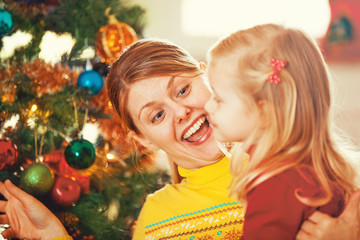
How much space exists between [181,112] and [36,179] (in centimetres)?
45

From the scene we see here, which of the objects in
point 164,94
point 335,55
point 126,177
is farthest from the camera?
point 335,55

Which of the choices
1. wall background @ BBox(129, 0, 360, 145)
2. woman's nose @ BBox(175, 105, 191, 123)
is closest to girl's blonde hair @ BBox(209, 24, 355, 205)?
woman's nose @ BBox(175, 105, 191, 123)

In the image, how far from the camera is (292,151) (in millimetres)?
765

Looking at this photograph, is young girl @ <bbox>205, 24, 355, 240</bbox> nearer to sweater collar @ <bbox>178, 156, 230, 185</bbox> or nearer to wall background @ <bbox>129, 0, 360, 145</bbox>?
sweater collar @ <bbox>178, 156, 230, 185</bbox>

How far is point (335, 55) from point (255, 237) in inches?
116

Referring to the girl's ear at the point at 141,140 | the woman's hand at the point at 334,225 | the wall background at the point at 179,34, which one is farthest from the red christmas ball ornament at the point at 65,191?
the wall background at the point at 179,34

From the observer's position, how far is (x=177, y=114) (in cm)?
109

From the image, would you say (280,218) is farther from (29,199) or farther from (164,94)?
(29,199)

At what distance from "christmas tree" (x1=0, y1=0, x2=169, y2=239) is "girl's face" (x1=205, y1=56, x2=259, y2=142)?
56 cm

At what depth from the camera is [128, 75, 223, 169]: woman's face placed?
109 centimetres

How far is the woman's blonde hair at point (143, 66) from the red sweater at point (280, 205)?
466mm

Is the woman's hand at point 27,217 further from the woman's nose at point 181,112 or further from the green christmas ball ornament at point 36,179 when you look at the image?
the woman's nose at point 181,112

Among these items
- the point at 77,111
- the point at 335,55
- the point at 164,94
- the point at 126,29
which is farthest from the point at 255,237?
the point at 335,55

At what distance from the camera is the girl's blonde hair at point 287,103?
0.76m
